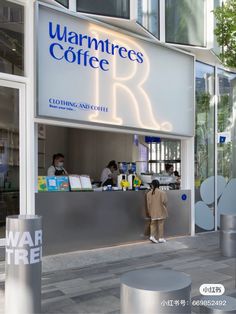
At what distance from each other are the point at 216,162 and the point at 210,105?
1659 millimetres

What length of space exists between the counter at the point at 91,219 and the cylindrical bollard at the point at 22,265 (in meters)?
3.17

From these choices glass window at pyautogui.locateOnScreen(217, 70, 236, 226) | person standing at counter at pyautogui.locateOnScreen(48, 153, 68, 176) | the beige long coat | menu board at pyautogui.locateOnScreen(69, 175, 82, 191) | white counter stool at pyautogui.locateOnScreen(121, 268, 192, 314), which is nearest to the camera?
white counter stool at pyautogui.locateOnScreen(121, 268, 192, 314)

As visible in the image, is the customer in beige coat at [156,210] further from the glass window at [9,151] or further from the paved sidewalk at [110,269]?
the glass window at [9,151]

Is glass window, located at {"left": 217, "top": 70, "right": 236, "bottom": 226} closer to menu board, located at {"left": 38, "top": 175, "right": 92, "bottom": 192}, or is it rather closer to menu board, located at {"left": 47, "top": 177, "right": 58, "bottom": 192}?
menu board, located at {"left": 38, "top": 175, "right": 92, "bottom": 192}

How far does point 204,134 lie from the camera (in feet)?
35.6

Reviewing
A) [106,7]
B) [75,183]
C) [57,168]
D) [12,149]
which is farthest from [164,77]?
[12,149]

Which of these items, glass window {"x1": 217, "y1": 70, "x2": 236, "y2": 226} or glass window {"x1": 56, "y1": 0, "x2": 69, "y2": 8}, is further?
glass window {"x1": 217, "y1": 70, "x2": 236, "y2": 226}

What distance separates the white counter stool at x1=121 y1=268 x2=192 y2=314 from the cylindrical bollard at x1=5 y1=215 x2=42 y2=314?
1.24 metres

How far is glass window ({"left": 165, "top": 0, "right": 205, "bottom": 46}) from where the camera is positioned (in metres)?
9.76

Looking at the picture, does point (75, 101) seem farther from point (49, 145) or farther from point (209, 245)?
point (49, 145)

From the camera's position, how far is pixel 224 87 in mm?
11555

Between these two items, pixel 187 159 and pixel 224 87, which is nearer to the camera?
pixel 187 159

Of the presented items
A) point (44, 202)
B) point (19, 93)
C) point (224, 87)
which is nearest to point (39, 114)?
point (19, 93)

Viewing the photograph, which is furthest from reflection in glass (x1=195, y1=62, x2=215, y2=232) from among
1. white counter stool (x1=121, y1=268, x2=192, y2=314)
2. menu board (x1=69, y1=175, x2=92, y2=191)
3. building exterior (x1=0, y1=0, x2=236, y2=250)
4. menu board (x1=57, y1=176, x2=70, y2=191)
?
white counter stool (x1=121, y1=268, x2=192, y2=314)
